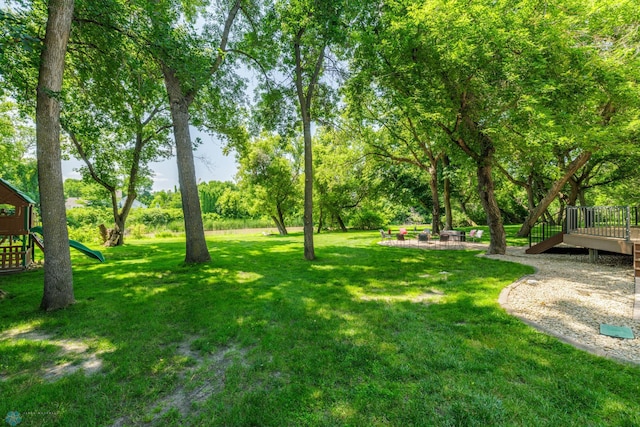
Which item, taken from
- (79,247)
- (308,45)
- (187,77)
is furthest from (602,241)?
(79,247)

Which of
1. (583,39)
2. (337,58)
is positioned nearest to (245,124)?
(337,58)

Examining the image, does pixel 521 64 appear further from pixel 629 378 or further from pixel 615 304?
pixel 629 378

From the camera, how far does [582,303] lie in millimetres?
5562

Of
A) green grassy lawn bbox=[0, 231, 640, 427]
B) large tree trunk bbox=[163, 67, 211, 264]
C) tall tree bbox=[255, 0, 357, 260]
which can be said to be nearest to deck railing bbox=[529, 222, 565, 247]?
green grassy lawn bbox=[0, 231, 640, 427]

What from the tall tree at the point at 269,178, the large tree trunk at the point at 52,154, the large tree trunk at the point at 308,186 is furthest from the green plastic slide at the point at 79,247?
the tall tree at the point at 269,178

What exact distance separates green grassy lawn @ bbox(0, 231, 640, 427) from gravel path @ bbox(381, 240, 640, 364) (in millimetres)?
413

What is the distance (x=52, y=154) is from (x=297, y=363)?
19.8 feet

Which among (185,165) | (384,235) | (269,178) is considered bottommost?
(384,235)

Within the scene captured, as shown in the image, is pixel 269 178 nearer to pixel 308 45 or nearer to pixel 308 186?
pixel 308 186

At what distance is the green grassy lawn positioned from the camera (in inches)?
105

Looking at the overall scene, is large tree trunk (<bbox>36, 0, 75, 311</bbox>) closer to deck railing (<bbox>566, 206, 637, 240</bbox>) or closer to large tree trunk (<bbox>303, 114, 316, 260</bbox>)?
large tree trunk (<bbox>303, 114, 316, 260</bbox>)

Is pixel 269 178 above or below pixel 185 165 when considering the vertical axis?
above

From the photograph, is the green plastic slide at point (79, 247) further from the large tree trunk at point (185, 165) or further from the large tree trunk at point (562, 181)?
the large tree trunk at point (562, 181)

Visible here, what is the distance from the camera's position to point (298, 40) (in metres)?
10.0
